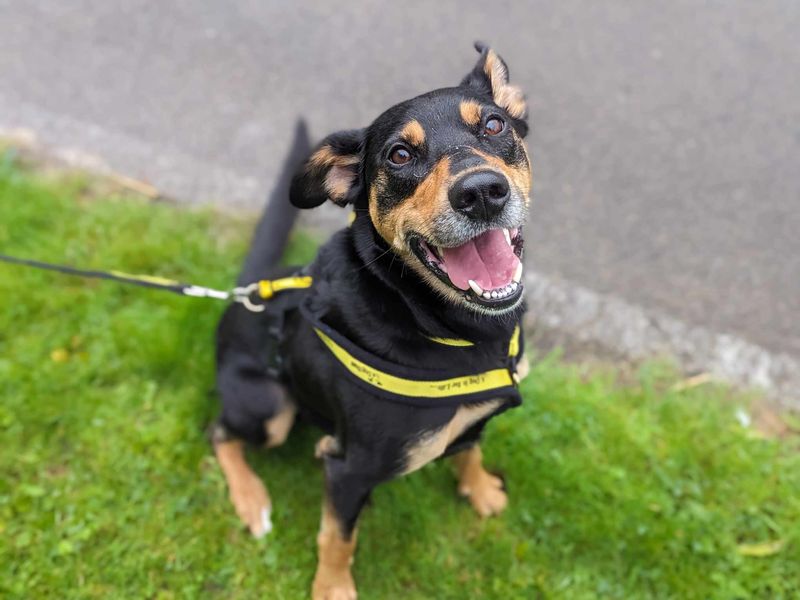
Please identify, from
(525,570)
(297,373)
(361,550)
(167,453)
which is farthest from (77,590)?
(525,570)

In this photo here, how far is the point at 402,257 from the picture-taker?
2.20 metres

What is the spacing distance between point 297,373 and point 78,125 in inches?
124

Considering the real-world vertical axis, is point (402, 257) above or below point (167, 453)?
above

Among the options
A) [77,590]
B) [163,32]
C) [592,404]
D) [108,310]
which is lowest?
[77,590]

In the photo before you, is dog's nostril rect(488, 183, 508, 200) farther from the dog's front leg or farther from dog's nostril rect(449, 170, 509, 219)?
the dog's front leg

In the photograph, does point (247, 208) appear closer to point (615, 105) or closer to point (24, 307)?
point (24, 307)

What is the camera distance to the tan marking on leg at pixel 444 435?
2338mm

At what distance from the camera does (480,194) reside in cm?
197

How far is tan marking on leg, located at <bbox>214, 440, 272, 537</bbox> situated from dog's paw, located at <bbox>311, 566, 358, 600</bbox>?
1.24ft

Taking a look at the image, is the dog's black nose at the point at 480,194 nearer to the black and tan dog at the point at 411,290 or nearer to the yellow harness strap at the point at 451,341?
the black and tan dog at the point at 411,290

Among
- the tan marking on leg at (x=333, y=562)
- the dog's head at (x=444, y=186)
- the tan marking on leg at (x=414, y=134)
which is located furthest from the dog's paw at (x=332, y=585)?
the tan marking on leg at (x=414, y=134)

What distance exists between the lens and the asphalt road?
12.7ft

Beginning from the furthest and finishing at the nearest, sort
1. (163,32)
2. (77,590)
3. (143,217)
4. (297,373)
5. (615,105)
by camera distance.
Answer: (163,32)
(615,105)
(143,217)
(77,590)
(297,373)

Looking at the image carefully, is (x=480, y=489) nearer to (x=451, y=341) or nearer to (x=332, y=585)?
(x=332, y=585)
